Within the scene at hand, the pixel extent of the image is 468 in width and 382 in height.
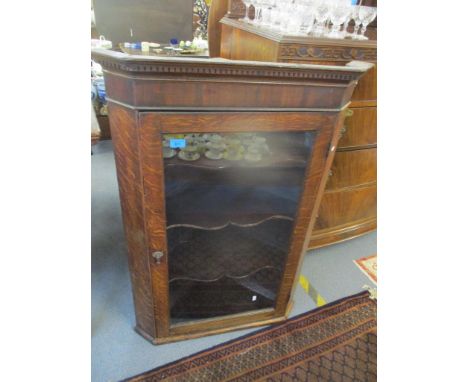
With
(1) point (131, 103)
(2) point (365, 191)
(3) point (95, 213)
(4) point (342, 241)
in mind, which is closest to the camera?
(1) point (131, 103)

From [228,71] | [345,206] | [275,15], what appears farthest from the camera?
[345,206]

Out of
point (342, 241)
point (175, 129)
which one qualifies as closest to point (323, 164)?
point (175, 129)

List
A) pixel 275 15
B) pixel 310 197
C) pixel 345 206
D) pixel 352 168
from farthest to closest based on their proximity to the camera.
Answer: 1. pixel 345 206
2. pixel 352 168
3. pixel 275 15
4. pixel 310 197

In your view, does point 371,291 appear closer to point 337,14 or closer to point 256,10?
point 337,14

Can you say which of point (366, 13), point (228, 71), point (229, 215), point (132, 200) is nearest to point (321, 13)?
point (366, 13)

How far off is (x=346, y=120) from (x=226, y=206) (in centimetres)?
54

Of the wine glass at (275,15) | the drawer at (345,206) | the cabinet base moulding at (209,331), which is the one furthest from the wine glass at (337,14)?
the cabinet base moulding at (209,331)

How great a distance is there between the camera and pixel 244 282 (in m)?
1.04

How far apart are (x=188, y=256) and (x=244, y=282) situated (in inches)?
9.7

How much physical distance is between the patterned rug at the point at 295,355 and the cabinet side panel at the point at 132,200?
0.63 ft

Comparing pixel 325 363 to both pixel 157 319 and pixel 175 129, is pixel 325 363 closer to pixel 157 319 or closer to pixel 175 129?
pixel 157 319

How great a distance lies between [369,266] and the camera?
1.40 metres

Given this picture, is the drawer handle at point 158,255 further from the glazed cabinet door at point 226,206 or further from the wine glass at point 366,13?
the wine glass at point 366,13

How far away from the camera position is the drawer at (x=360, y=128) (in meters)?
1.08
